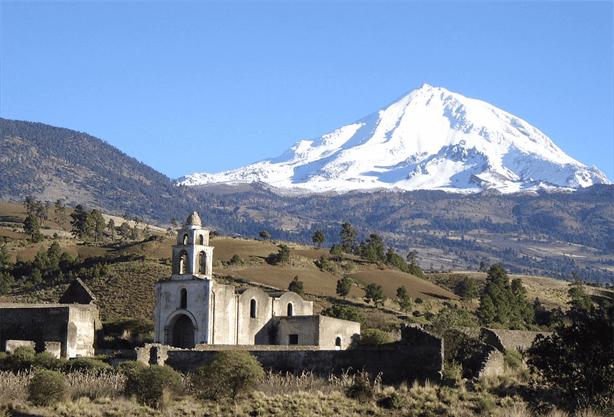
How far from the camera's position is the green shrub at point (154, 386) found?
31.0 m

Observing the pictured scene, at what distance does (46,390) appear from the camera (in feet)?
99.5

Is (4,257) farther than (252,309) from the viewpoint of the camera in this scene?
Yes

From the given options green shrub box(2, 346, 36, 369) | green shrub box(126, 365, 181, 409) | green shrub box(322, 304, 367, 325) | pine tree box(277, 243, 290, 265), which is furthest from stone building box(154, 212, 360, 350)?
pine tree box(277, 243, 290, 265)

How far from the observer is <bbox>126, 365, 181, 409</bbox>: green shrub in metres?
31.0

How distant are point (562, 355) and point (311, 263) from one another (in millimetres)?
71792

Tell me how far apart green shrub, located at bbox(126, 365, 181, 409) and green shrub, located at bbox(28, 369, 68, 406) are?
2.43 meters

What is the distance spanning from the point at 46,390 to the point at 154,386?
11.5ft

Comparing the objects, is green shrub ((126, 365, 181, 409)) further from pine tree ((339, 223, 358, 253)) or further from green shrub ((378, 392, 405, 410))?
pine tree ((339, 223, 358, 253))

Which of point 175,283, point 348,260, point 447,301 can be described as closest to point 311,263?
point 348,260

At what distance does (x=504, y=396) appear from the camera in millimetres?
31641

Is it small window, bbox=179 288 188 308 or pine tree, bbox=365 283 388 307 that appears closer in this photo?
small window, bbox=179 288 188 308

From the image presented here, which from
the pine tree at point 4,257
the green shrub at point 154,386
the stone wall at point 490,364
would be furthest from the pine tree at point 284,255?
the green shrub at point 154,386

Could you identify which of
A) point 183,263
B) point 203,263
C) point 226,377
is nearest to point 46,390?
point 226,377

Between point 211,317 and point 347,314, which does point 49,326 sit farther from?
point 347,314
